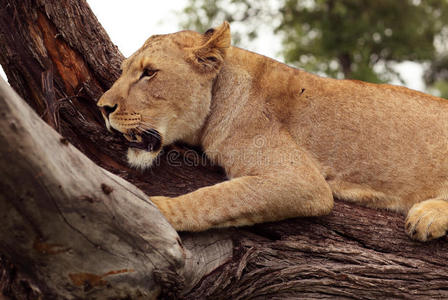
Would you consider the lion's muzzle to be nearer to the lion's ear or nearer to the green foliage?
the lion's ear

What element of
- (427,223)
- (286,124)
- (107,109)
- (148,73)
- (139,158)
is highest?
(148,73)

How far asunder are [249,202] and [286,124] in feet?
2.79

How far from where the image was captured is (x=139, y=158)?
3404mm

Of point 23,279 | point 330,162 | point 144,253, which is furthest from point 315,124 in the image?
point 23,279

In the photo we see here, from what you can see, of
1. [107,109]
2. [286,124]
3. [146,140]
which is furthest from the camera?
[286,124]

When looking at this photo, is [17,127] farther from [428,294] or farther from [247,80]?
[428,294]

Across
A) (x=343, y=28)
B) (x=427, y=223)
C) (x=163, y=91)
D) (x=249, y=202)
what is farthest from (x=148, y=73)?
(x=343, y=28)

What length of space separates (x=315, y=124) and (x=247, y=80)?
613 mm

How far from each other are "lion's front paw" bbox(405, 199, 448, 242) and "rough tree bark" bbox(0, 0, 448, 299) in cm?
7

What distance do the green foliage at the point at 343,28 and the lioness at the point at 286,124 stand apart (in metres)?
14.9

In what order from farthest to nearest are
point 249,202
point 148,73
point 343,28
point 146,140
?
point 343,28 < point 148,73 < point 146,140 < point 249,202

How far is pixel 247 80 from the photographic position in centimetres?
391

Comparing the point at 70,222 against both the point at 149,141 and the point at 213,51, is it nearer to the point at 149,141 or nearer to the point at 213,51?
the point at 149,141

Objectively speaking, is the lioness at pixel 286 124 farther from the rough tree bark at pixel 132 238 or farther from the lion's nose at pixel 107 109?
the rough tree bark at pixel 132 238
